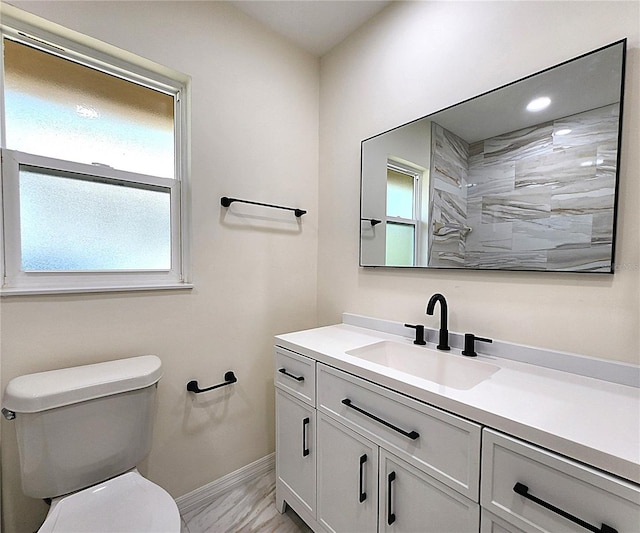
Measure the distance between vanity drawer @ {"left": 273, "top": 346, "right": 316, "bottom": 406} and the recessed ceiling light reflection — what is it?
1315 mm

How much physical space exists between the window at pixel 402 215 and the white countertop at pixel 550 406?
613 mm

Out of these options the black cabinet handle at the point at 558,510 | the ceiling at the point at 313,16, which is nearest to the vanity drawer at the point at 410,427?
the black cabinet handle at the point at 558,510

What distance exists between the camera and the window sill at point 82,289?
1163 mm

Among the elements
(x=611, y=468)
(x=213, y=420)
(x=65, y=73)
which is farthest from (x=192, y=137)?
(x=611, y=468)

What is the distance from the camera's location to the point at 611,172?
99cm

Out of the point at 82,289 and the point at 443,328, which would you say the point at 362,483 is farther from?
the point at 82,289

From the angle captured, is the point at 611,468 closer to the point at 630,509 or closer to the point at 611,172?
the point at 630,509

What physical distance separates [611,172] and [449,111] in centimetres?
67

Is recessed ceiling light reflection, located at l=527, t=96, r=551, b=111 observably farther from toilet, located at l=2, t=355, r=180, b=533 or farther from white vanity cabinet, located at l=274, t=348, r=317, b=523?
toilet, located at l=2, t=355, r=180, b=533

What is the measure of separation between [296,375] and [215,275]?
0.69 m

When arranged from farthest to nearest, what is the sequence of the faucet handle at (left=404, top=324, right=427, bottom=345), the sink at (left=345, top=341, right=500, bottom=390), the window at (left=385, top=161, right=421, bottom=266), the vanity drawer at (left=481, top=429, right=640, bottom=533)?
the window at (left=385, top=161, right=421, bottom=266) < the faucet handle at (left=404, top=324, right=427, bottom=345) < the sink at (left=345, top=341, right=500, bottom=390) < the vanity drawer at (left=481, top=429, right=640, bottom=533)

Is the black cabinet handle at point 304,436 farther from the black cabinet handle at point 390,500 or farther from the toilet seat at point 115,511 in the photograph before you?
the toilet seat at point 115,511

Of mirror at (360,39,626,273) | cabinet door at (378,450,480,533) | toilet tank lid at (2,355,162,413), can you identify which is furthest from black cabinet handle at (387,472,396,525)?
toilet tank lid at (2,355,162,413)

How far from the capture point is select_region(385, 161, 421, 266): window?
1570mm
